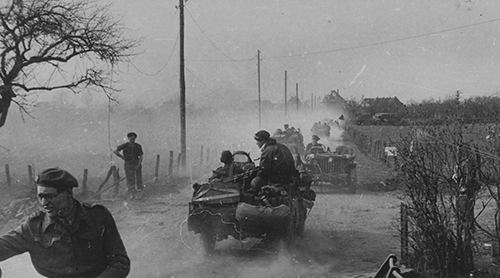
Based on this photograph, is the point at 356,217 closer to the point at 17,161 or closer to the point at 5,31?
the point at 5,31

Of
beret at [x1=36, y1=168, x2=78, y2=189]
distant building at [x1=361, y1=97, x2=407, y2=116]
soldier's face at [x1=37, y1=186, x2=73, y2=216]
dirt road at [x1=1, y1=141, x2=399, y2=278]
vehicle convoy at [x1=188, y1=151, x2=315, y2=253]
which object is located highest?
distant building at [x1=361, y1=97, x2=407, y2=116]

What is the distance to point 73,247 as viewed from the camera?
3.29m

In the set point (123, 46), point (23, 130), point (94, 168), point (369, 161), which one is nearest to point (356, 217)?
point (123, 46)

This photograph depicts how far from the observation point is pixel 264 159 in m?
9.35

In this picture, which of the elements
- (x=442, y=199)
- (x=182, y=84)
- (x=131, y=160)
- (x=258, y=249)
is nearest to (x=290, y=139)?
(x=182, y=84)

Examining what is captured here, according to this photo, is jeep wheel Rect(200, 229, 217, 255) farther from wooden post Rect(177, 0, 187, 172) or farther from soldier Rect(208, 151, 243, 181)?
wooden post Rect(177, 0, 187, 172)

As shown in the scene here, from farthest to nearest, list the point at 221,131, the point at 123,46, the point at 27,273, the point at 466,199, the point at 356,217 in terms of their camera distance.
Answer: the point at 221,131 → the point at 123,46 → the point at 356,217 → the point at 466,199 → the point at 27,273

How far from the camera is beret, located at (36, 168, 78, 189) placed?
3.26 m

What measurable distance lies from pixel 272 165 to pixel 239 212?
1.42m

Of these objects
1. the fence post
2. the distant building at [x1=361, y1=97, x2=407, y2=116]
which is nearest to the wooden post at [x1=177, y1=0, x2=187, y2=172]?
the fence post

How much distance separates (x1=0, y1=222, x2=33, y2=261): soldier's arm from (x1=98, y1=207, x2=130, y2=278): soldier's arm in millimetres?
481

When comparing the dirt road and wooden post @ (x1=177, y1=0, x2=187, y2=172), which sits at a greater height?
wooden post @ (x1=177, y1=0, x2=187, y2=172)

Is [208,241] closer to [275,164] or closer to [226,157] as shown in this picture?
[226,157]

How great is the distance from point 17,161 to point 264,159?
89.6ft
